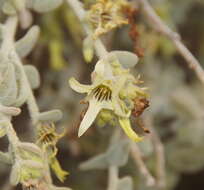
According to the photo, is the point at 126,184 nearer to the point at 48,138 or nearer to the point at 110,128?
the point at 48,138

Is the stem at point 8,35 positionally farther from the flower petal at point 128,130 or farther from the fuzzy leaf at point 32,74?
Result: the flower petal at point 128,130

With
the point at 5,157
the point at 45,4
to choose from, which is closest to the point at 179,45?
the point at 45,4

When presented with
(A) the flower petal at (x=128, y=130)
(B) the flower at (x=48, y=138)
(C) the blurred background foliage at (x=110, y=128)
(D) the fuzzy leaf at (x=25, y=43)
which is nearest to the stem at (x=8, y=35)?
(D) the fuzzy leaf at (x=25, y=43)

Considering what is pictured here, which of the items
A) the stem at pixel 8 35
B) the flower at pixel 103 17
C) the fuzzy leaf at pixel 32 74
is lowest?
the fuzzy leaf at pixel 32 74

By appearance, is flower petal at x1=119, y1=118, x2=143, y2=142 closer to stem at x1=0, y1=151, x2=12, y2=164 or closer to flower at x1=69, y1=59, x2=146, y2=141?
flower at x1=69, y1=59, x2=146, y2=141

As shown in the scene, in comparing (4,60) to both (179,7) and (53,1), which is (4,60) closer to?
(53,1)

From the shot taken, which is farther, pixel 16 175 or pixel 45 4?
pixel 45 4
